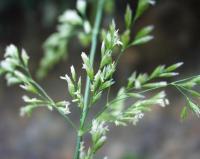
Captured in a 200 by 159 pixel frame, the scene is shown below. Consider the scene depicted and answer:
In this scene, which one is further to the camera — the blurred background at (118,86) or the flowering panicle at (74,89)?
the blurred background at (118,86)

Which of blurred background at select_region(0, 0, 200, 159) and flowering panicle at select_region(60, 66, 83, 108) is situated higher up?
blurred background at select_region(0, 0, 200, 159)

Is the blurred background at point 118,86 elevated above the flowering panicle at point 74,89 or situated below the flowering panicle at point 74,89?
above

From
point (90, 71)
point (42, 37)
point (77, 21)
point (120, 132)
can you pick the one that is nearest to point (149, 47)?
point (120, 132)

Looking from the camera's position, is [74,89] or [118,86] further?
[118,86]

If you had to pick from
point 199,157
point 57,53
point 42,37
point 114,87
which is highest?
point 42,37

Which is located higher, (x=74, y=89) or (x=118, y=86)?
(x=118, y=86)

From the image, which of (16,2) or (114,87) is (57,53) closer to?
(114,87)

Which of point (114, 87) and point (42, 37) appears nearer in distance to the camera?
point (114, 87)

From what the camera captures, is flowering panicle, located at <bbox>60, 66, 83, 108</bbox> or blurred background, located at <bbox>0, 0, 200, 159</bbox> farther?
blurred background, located at <bbox>0, 0, 200, 159</bbox>
